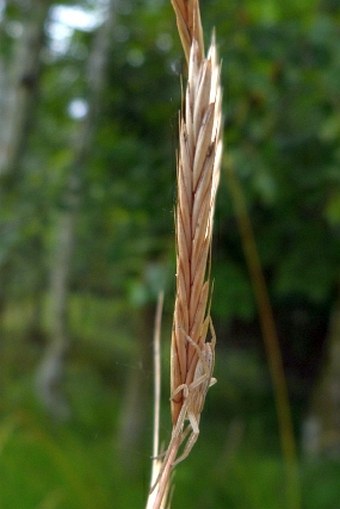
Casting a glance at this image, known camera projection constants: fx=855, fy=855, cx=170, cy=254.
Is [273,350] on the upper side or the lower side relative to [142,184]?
lower

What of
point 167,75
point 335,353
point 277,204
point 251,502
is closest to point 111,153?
point 167,75

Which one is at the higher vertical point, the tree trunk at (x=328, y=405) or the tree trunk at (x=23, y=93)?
the tree trunk at (x=23, y=93)

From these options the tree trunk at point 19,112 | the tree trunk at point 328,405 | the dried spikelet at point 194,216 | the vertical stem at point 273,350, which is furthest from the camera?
the tree trunk at point 328,405

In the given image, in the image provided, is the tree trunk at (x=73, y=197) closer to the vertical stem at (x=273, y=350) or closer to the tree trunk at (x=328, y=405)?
the vertical stem at (x=273, y=350)

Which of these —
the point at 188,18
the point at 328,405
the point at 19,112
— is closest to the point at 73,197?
the point at 19,112

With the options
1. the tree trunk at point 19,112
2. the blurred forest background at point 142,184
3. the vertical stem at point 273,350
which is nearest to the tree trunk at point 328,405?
the blurred forest background at point 142,184

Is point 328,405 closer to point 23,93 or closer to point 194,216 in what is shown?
point 23,93
